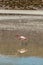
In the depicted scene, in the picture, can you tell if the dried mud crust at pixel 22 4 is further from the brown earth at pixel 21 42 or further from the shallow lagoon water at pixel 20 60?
the shallow lagoon water at pixel 20 60

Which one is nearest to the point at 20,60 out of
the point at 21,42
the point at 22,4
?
the point at 21,42

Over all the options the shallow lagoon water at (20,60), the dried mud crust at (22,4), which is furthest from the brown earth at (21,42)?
the dried mud crust at (22,4)

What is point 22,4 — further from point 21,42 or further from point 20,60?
point 20,60

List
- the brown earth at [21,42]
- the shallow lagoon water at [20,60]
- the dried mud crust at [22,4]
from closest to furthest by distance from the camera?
the shallow lagoon water at [20,60], the brown earth at [21,42], the dried mud crust at [22,4]

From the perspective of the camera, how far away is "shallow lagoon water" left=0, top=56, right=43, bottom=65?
232 inches

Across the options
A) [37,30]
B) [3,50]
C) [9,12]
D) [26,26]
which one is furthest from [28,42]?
[9,12]

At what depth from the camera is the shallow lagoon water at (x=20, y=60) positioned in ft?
19.4

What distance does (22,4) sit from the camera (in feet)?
52.2

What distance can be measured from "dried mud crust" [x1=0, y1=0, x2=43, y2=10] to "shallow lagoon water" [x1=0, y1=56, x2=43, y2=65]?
29.0 feet

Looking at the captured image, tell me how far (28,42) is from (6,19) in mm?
3966

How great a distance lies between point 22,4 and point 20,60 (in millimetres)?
9933

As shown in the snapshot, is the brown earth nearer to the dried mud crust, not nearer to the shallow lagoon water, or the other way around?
the shallow lagoon water

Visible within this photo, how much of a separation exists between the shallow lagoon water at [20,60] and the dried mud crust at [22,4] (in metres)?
8.85

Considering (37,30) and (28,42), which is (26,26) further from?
(28,42)
